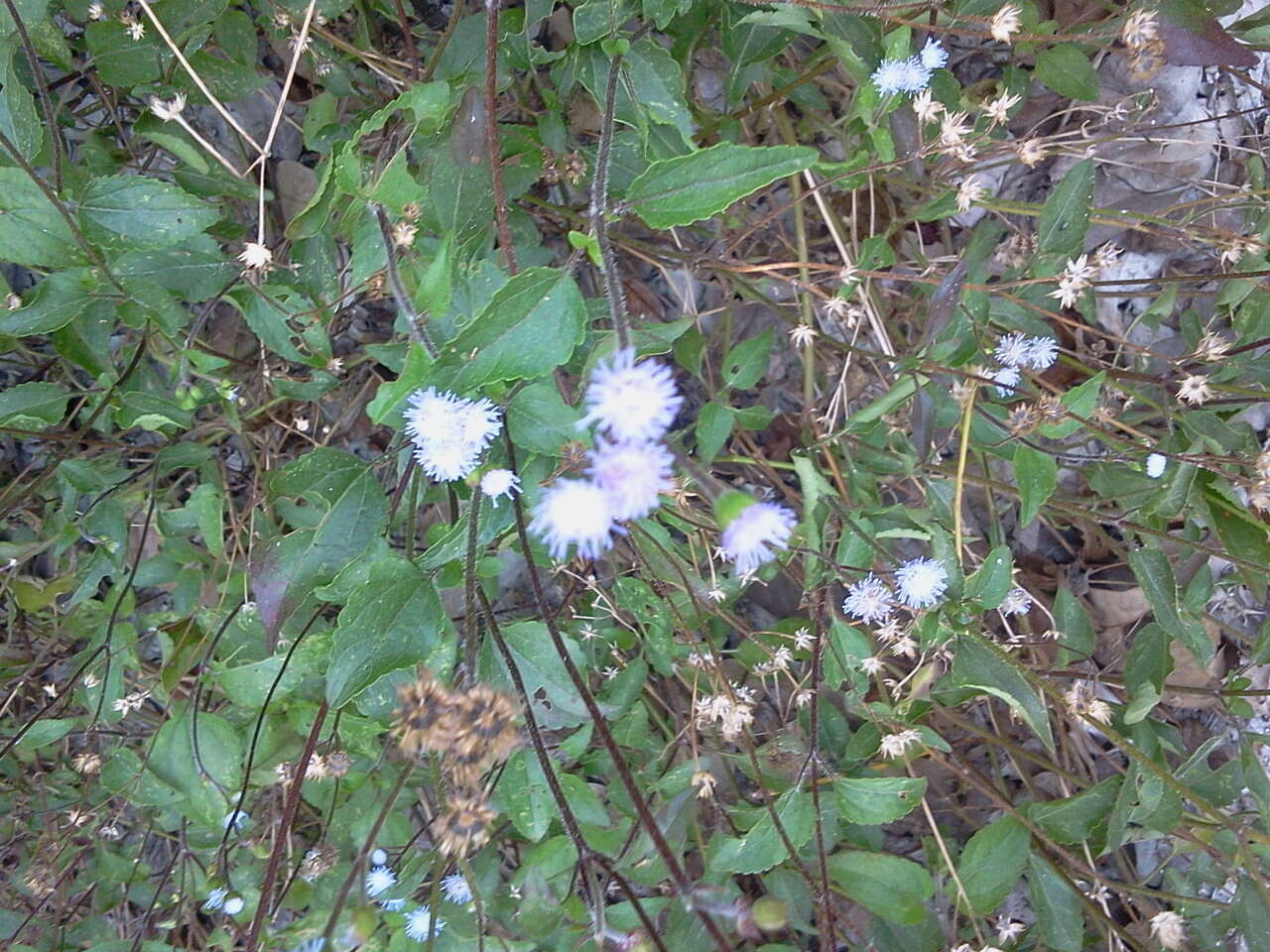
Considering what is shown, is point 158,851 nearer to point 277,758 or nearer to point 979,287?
point 277,758

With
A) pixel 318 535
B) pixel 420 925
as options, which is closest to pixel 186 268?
pixel 318 535

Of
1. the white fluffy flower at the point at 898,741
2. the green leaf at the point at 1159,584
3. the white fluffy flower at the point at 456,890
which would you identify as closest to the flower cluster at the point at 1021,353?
the green leaf at the point at 1159,584

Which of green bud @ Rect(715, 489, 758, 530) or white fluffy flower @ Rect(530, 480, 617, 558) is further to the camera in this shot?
white fluffy flower @ Rect(530, 480, 617, 558)

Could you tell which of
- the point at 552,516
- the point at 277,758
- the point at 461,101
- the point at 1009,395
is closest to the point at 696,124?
the point at 461,101

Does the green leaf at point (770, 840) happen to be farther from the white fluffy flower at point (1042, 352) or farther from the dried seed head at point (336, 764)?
the white fluffy flower at point (1042, 352)

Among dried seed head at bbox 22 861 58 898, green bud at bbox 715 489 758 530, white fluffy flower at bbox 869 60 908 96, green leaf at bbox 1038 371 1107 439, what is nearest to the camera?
green bud at bbox 715 489 758 530

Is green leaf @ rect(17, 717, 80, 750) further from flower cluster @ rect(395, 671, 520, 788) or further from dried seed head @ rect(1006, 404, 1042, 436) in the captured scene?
dried seed head @ rect(1006, 404, 1042, 436)

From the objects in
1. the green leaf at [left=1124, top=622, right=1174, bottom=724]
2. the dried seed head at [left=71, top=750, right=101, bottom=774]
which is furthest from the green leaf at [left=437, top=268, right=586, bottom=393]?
the dried seed head at [left=71, top=750, right=101, bottom=774]
